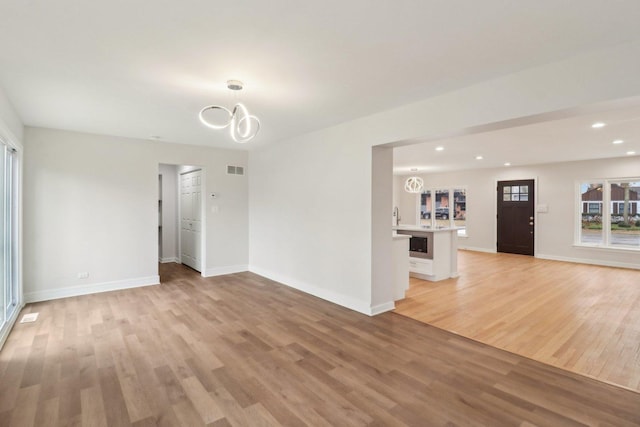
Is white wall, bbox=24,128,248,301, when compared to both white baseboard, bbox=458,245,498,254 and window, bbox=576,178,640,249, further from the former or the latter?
window, bbox=576,178,640,249

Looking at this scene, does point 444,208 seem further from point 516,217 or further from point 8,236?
point 8,236

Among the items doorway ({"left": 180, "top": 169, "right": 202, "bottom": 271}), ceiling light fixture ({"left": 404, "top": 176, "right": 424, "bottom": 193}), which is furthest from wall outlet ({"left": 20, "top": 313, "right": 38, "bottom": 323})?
ceiling light fixture ({"left": 404, "top": 176, "right": 424, "bottom": 193})

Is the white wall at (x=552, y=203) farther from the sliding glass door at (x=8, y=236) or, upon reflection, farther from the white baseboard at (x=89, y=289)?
the sliding glass door at (x=8, y=236)

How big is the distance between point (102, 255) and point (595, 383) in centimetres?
644

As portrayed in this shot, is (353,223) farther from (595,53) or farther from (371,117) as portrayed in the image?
(595,53)

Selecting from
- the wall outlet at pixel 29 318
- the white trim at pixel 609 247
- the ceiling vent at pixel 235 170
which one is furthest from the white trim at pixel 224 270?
the white trim at pixel 609 247

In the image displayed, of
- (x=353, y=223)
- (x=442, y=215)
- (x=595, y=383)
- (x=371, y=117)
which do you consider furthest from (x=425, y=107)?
(x=442, y=215)

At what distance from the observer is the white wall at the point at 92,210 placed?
4.81m

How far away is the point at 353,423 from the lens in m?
2.12

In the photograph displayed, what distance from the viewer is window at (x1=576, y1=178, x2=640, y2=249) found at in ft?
25.2

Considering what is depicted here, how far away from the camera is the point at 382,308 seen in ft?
14.0

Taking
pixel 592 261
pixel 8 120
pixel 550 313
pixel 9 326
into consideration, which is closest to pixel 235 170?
pixel 8 120

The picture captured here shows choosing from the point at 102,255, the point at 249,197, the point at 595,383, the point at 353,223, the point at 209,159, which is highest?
the point at 209,159

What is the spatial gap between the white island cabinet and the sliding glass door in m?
5.88
